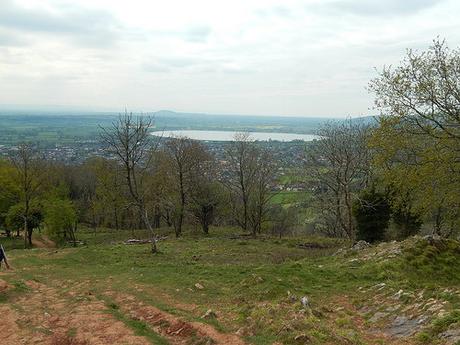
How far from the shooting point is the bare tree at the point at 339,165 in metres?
32.7

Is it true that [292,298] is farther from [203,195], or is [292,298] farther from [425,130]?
[203,195]

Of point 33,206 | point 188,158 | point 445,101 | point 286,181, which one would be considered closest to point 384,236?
point 445,101

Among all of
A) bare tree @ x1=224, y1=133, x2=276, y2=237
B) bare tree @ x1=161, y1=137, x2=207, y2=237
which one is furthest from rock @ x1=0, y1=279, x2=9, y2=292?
bare tree @ x1=224, y1=133, x2=276, y2=237

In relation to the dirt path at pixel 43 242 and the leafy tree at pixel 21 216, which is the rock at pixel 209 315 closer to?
the leafy tree at pixel 21 216

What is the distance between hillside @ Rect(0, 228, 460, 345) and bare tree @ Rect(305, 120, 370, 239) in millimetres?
11577

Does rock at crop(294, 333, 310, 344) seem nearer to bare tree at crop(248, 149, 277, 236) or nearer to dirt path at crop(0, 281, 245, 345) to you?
dirt path at crop(0, 281, 245, 345)

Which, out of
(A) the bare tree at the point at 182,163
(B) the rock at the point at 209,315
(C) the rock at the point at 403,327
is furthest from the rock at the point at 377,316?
(A) the bare tree at the point at 182,163

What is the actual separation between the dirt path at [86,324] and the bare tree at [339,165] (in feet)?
70.2

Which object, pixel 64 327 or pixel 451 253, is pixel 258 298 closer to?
pixel 64 327

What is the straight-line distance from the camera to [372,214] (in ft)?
94.9

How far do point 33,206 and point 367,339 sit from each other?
40882 millimetres

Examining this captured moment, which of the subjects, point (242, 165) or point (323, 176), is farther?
point (242, 165)

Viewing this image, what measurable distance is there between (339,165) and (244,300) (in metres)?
21.6

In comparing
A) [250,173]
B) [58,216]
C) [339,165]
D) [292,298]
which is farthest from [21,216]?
[292,298]
